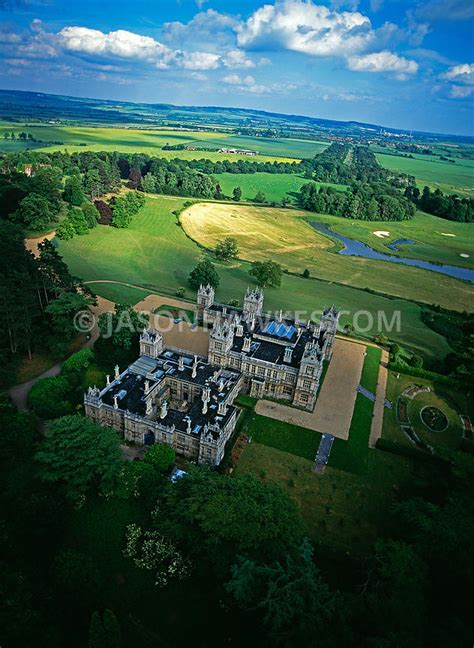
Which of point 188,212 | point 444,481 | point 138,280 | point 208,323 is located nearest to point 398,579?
point 444,481

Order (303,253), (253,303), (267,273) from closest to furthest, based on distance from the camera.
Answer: (253,303)
(267,273)
(303,253)

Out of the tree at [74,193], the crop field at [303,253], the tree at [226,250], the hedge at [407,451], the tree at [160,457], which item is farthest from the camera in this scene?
the tree at [74,193]

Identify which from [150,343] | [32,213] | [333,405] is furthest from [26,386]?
[32,213]

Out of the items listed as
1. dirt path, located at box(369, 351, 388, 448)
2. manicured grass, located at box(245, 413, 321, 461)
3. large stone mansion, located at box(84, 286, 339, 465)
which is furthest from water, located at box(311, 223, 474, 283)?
manicured grass, located at box(245, 413, 321, 461)

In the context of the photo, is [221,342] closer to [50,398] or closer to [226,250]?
[50,398]

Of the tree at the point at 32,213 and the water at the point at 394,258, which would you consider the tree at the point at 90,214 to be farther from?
the water at the point at 394,258

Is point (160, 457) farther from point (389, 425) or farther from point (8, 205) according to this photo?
point (8, 205)

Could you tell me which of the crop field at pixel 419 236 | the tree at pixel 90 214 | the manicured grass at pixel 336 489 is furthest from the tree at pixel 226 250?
the manicured grass at pixel 336 489

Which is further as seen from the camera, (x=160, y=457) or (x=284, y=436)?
(x=284, y=436)
